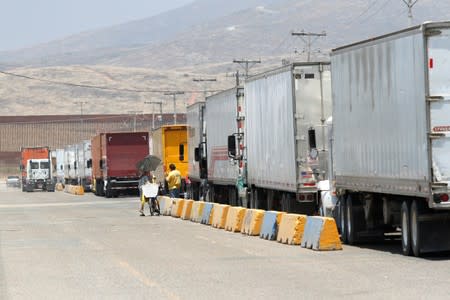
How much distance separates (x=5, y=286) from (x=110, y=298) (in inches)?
104

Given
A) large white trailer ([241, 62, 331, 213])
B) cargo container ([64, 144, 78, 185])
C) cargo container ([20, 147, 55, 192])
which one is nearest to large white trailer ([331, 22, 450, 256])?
large white trailer ([241, 62, 331, 213])

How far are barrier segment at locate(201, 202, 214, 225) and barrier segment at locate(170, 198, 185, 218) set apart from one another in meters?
3.95

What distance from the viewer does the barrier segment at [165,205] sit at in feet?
132

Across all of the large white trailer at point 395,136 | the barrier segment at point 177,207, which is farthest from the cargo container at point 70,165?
the large white trailer at point 395,136

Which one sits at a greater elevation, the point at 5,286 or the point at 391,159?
the point at 391,159

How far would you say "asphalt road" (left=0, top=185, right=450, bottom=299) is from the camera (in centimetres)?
1524

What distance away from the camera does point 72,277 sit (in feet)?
58.6

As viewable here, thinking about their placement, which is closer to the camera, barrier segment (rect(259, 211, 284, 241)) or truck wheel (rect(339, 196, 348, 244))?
truck wheel (rect(339, 196, 348, 244))

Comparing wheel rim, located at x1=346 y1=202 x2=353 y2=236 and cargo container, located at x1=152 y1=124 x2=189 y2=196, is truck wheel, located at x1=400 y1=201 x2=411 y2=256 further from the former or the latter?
cargo container, located at x1=152 y1=124 x2=189 y2=196

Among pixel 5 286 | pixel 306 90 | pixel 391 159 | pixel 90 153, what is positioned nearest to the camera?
pixel 5 286

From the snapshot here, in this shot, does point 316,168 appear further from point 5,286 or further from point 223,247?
point 5,286

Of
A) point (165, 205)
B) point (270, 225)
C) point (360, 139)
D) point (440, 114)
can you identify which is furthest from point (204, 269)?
point (165, 205)

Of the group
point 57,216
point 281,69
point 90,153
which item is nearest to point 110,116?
point 90,153

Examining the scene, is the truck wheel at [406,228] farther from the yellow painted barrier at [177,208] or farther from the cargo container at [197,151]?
the cargo container at [197,151]
